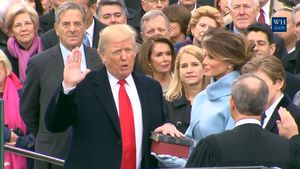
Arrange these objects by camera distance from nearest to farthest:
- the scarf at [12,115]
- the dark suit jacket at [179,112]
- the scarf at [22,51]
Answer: the dark suit jacket at [179,112] → the scarf at [12,115] → the scarf at [22,51]

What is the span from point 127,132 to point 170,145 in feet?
1.20

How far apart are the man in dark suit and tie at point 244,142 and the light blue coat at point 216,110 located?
3.37 feet

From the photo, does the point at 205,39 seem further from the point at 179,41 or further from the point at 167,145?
the point at 179,41

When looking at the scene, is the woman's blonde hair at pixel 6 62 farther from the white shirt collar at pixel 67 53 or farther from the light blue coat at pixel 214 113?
the light blue coat at pixel 214 113

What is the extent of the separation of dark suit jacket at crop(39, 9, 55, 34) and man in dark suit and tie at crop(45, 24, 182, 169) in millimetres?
5527

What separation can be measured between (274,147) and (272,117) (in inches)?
50.8

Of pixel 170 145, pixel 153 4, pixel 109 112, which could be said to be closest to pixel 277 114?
pixel 170 145

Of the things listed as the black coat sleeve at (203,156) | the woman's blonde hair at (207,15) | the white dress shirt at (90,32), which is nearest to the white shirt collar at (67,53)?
the white dress shirt at (90,32)

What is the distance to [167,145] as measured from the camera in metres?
10.7

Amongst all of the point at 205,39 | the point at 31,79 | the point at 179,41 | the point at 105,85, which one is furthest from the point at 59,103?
the point at 179,41

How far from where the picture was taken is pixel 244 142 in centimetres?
952

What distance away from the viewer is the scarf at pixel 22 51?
48.1ft

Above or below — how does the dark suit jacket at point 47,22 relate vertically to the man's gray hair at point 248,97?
above

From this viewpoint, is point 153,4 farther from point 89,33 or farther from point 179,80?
point 179,80
